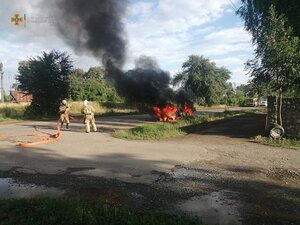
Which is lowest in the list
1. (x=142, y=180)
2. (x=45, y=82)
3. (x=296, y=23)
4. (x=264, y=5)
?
(x=142, y=180)

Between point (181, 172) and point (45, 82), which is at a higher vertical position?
point (45, 82)

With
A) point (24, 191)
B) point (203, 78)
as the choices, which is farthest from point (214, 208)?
point (203, 78)

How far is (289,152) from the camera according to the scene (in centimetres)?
1236

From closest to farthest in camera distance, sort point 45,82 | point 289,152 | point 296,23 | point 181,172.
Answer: point 181,172
point 289,152
point 296,23
point 45,82

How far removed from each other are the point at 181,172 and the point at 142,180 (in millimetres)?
1281

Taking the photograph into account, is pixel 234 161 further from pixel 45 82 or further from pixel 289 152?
pixel 45 82

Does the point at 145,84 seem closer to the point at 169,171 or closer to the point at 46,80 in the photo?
the point at 46,80

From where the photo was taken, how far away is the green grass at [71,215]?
5184mm

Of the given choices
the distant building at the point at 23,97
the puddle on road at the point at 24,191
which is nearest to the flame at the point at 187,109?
the distant building at the point at 23,97

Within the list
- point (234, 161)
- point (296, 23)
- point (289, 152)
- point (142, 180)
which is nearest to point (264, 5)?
point (296, 23)

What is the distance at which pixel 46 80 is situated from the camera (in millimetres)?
33875

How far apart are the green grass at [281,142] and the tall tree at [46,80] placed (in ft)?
76.4

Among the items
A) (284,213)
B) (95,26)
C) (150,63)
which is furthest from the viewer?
(150,63)

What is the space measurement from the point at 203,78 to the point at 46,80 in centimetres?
3164
